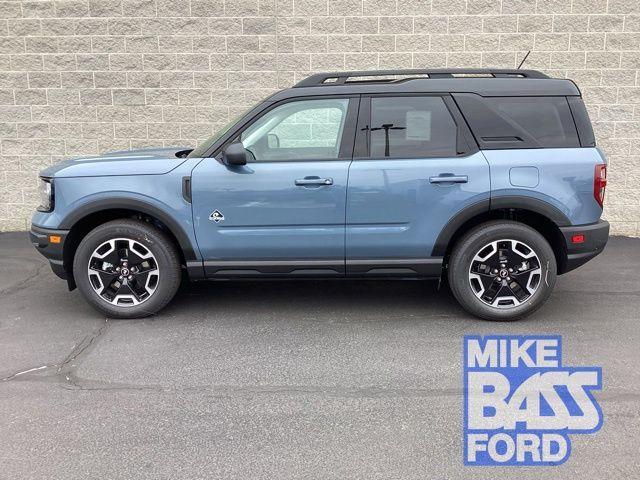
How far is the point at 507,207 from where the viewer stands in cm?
456

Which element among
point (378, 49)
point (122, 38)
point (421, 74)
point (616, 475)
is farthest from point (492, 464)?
point (122, 38)

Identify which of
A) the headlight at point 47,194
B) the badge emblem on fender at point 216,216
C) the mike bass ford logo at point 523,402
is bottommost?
the mike bass ford logo at point 523,402

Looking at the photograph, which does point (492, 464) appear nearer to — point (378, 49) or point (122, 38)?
point (378, 49)

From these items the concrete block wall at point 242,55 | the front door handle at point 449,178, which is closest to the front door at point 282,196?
the front door handle at point 449,178

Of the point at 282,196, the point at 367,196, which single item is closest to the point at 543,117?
the point at 367,196

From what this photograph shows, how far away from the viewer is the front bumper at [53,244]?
4699 mm

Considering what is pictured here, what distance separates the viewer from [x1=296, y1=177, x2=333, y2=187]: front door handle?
14.9ft

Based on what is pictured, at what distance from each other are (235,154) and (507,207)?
7.01 ft

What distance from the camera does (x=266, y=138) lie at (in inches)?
184

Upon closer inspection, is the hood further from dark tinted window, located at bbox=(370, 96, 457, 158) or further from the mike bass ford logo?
the mike bass ford logo

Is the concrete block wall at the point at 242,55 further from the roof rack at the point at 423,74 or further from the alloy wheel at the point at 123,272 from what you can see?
the alloy wheel at the point at 123,272

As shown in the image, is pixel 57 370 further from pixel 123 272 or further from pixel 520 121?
pixel 520 121

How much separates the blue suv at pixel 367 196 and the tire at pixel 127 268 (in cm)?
1

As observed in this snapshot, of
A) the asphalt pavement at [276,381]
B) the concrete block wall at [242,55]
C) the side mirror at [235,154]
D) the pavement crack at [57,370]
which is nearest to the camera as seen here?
the asphalt pavement at [276,381]
